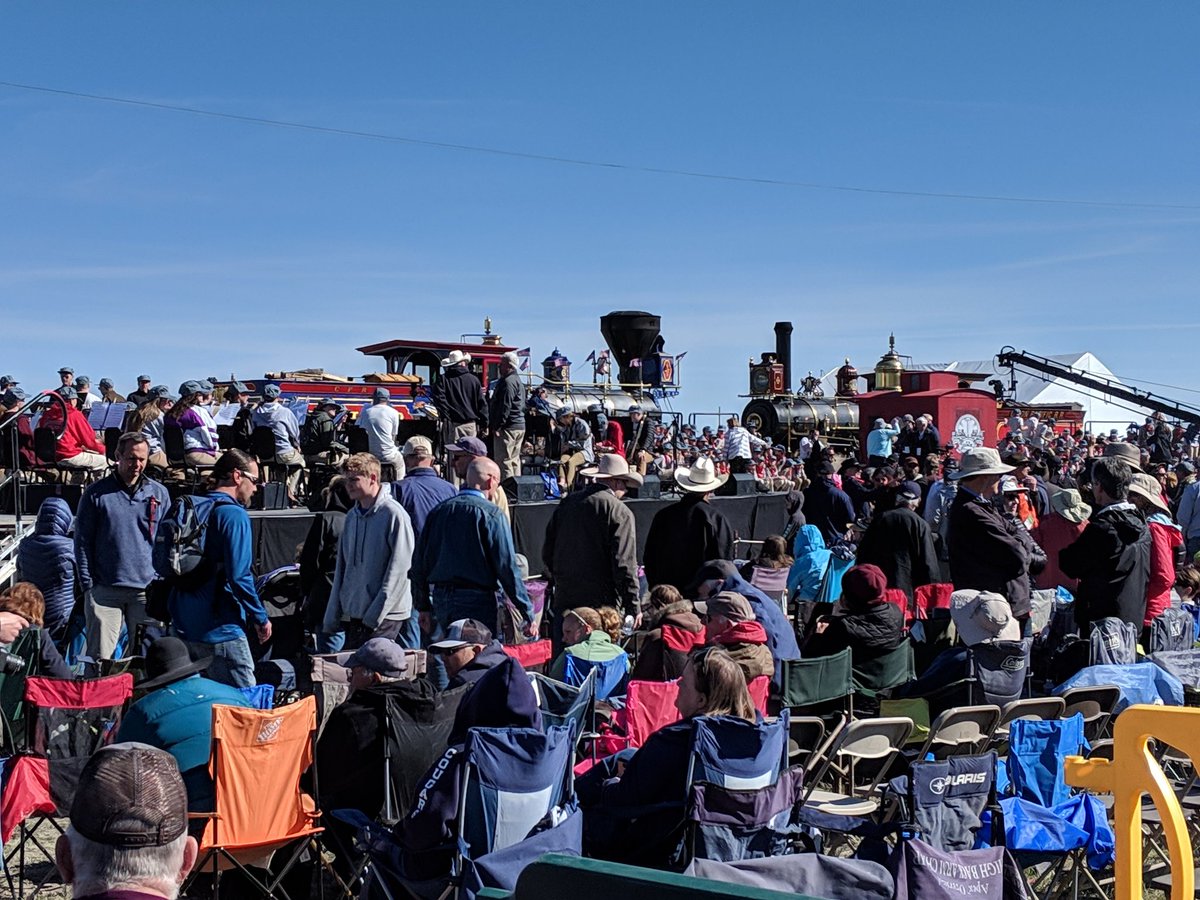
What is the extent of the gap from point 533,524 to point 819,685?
21.7 ft

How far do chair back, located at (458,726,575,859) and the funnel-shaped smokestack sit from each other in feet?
95.2

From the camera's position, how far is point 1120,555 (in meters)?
7.29

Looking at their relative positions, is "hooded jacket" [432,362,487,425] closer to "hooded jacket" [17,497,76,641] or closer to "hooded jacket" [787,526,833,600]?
"hooded jacket" [787,526,833,600]

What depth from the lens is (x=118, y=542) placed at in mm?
6840

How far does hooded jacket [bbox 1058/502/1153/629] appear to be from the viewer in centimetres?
731

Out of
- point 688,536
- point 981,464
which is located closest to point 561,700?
point 688,536

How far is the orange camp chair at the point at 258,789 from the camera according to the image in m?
4.59

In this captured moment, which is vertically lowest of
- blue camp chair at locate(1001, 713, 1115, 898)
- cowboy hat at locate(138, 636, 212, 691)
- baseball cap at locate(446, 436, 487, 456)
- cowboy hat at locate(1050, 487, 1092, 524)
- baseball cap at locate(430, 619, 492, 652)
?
blue camp chair at locate(1001, 713, 1115, 898)

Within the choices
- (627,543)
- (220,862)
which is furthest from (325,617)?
(220,862)

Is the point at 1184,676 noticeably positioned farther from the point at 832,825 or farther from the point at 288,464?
the point at 288,464

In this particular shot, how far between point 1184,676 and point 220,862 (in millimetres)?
5006

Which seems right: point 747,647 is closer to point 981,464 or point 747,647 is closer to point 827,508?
point 981,464

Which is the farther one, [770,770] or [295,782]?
[295,782]

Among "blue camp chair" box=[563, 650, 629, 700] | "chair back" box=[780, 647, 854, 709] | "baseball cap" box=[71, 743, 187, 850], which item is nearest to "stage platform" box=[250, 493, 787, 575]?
"chair back" box=[780, 647, 854, 709]
